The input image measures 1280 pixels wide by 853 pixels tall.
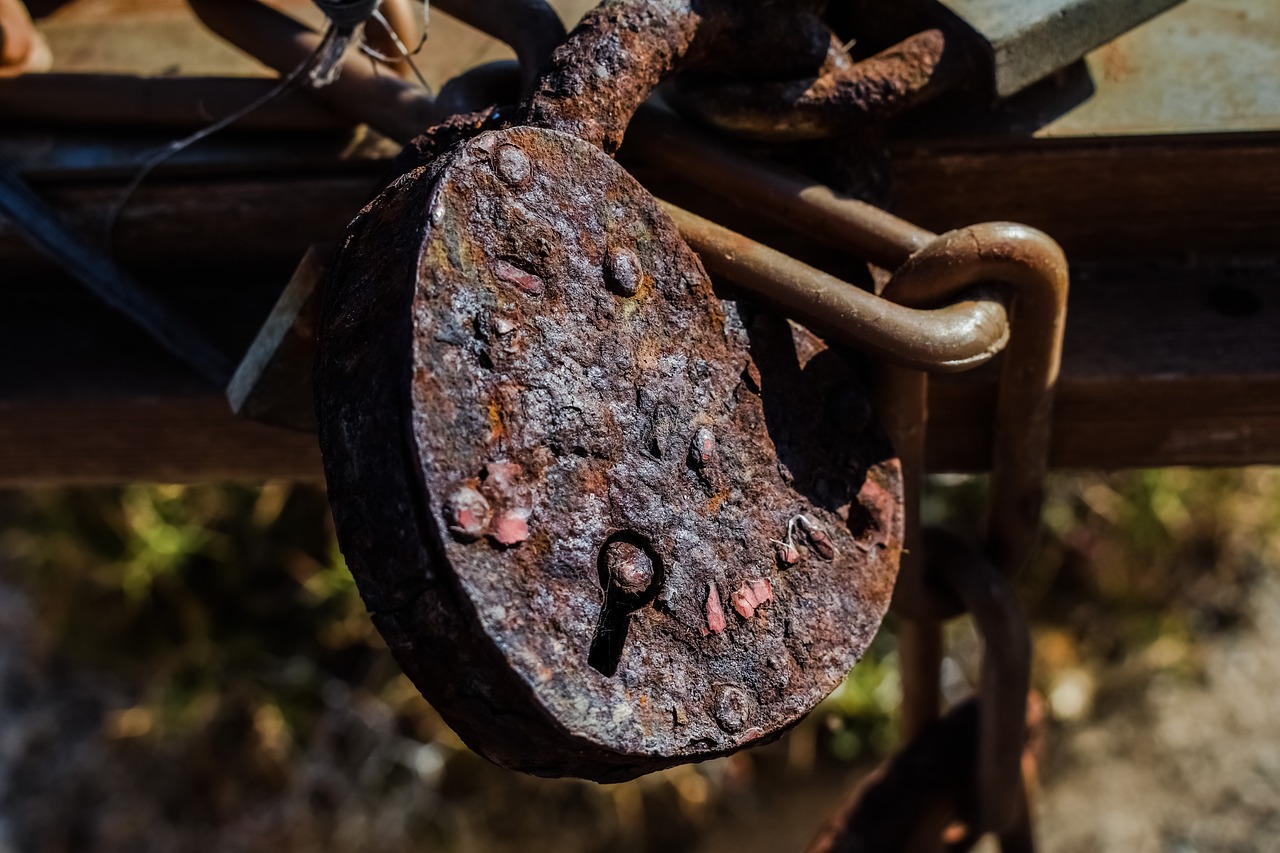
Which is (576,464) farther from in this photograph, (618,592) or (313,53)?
(313,53)

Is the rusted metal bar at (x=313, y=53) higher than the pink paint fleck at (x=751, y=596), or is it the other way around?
the rusted metal bar at (x=313, y=53)

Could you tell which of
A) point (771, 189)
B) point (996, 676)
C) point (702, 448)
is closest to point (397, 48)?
point (771, 189)

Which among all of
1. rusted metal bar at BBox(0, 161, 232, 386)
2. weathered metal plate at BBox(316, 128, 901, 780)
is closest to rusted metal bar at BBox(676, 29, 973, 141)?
weathered metal plate at BBox(316, 128, 901, 780)

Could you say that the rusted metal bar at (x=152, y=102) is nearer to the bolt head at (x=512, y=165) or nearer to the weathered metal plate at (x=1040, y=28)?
the bolt head at (x=512, y=165)

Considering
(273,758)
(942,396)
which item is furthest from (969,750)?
(273,758)

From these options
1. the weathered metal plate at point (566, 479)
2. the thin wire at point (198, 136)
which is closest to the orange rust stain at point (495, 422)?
the weathered metal plate at point (566, 479)

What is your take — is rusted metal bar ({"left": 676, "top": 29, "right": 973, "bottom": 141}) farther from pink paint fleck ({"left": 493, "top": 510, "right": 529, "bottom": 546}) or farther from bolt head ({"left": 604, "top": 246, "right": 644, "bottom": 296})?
pink paint fleck ({"left": 493, "top": 510, "right": 529, "bottom": 546})

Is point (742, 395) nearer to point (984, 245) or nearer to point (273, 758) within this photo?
point (984, 245)
